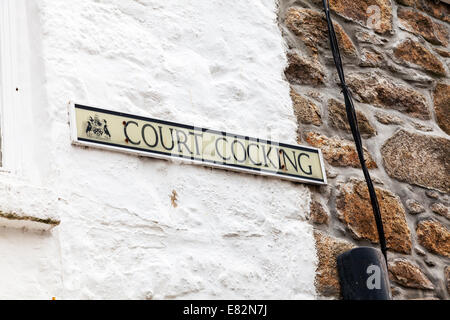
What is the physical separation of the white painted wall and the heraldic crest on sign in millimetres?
51

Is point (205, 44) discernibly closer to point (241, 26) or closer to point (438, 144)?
point (241, 26)

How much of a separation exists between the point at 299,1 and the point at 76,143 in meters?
1.24

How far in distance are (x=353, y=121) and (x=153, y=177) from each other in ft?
2.77

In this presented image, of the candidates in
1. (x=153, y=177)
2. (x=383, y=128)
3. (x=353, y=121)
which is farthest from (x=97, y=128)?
(x=383, y=128)

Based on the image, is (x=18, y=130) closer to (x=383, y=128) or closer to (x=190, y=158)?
(x=190, y=158)

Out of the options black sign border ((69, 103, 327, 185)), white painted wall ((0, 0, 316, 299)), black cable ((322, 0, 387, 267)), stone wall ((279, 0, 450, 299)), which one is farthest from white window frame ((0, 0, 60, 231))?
black cable ((322, 0, 387, 267))

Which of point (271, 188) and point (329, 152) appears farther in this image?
point (329, 152)

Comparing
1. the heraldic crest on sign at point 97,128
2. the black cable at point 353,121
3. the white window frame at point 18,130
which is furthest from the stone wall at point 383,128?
the white window frame at point 18,130

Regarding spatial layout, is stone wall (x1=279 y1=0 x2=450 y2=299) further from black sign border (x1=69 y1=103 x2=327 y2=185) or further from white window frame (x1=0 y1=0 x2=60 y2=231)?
white window frame (x1=0 y1=0 x2=60 y2=231)

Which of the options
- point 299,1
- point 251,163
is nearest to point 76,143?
point 251,163

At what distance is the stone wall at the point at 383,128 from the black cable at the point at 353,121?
0.16 feet

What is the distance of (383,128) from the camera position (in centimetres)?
271

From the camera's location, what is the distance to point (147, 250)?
194 cm

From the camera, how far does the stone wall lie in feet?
7.91
